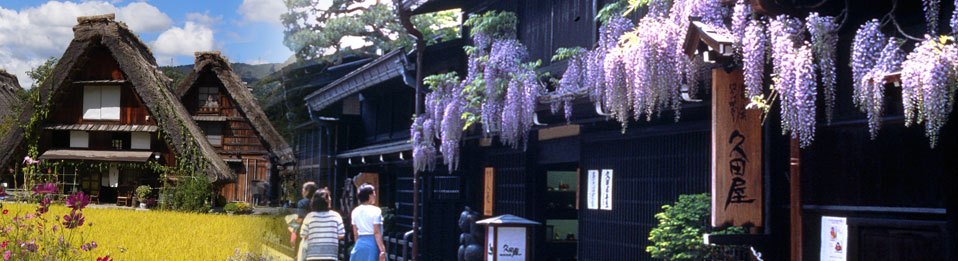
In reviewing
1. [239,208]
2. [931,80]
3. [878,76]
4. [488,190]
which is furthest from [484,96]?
[931,80]

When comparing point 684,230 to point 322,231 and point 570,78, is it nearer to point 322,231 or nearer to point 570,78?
point 570,78

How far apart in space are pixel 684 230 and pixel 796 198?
1.60 meters

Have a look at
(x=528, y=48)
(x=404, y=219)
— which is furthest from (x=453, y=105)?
(x=404, y=219)

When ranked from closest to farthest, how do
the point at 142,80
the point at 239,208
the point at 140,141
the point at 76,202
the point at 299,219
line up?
1. the point at 299,219
2. the point at 76,202
3. the point at 239,208
4. the point at 140,141
5. the point at 142,80

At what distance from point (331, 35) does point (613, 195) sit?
4452 millimetres

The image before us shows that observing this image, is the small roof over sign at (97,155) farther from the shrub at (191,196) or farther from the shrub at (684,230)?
the shrub at (684,230)

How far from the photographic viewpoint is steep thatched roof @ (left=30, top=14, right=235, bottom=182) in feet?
21.9

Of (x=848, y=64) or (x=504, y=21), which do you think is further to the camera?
(x=504, y=21)

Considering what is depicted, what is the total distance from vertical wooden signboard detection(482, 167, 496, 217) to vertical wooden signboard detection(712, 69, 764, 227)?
531cm

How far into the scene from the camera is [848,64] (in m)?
5.95

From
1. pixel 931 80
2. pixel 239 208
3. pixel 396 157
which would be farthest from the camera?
pixel 396 157

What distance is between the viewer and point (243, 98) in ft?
17.7

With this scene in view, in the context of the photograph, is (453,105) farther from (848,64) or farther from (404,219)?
(848,64)

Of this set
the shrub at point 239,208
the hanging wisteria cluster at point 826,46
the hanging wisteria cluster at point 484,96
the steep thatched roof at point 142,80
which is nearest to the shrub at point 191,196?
the steep thatched roof at point 142,80
